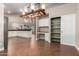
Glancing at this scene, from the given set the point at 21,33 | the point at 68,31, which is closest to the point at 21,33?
the point at 21,33

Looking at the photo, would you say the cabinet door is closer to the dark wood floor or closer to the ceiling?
the dark wood floor

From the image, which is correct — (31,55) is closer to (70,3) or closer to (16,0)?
(16,0)

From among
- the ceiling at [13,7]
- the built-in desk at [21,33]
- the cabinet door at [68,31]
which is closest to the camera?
the ceiling at [13,7]

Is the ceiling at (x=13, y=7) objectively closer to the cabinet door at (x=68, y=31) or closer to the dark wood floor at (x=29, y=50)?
the dark wood floor at (x=29, y=50)

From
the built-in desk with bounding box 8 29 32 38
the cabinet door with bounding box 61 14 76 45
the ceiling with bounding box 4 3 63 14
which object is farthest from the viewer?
the cabinet door with bounding box 61 14 76 45

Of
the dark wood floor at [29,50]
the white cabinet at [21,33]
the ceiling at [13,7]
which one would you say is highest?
the ceiling at [13,7]

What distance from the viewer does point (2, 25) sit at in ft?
9.07

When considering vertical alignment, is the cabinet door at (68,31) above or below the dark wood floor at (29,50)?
above

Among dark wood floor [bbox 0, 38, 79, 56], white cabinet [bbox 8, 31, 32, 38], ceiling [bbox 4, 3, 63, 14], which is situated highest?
ceiling [bbox 4, 3, 63, 14]

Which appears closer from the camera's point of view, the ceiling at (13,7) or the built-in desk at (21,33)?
the ceiling at (13,7)

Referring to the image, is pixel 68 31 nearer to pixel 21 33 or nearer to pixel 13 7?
pixel 21 33

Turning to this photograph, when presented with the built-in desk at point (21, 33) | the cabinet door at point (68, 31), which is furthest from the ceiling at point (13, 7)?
the cabinet door at point (68, 31)

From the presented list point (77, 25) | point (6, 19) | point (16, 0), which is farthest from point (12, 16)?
point (77, 25)

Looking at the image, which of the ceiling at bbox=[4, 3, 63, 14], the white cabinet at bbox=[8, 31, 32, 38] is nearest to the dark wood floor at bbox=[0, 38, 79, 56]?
the white cabinet at bbox=[8, 31, 32, 38]
